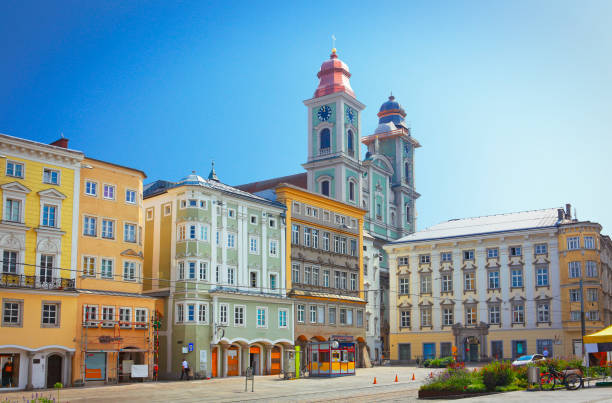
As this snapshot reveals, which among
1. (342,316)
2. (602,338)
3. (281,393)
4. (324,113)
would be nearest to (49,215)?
(281,393)

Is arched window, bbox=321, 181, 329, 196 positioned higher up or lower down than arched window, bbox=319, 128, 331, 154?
lower down

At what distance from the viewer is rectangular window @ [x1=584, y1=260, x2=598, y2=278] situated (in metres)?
78.9

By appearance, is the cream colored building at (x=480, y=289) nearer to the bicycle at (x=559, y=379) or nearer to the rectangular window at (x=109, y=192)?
the bicycle at (x=559, y=379)

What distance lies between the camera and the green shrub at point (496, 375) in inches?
1372

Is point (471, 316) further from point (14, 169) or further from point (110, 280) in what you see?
point (14, 169)

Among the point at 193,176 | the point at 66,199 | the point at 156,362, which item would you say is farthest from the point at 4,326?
the point at 193,176

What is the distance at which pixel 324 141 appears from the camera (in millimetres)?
113375

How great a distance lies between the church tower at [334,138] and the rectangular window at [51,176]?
61481 mm

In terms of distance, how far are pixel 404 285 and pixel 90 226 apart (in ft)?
160

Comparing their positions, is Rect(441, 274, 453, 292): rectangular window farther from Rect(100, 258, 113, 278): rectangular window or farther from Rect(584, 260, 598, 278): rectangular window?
Rect(100, 258, 113, 278): rectangular window

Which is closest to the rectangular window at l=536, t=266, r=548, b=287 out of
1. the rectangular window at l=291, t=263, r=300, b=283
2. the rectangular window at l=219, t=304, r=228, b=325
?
the rectangular window at l=291, t=263, r=300, b=283

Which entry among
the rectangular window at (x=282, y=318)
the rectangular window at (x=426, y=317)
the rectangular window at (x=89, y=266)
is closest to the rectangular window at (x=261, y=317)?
the rectangular window at (x=282, y=318)

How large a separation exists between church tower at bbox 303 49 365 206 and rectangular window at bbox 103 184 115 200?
56617 mm

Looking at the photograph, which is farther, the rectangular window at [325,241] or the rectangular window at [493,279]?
the rectangular window at [493,279]
